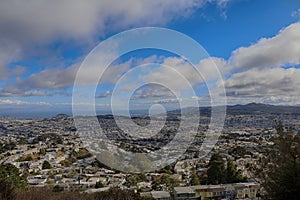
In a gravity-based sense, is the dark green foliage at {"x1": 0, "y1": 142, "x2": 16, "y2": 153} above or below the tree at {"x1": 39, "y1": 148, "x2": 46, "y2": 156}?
above

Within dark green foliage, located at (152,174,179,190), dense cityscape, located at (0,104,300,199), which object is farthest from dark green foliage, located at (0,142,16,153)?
dark green foliage, located at (152,174,179,190)

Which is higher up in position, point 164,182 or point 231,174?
point 231,174

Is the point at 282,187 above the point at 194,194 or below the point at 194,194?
above

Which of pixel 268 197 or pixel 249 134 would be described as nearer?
pixel 268 197

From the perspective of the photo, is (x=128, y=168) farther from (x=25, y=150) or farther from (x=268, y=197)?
(x=25, y=150)

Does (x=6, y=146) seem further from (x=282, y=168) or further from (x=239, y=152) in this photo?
(x=282, y=168)

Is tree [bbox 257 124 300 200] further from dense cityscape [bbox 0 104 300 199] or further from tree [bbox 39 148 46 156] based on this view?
tree [bbox 39 148 46 156]

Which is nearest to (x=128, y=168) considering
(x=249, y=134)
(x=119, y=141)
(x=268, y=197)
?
(x=119, y=141)

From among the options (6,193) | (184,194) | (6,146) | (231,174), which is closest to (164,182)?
(184,194)
